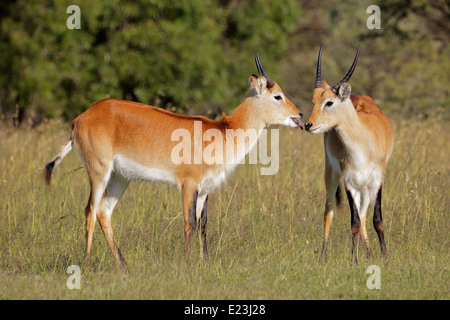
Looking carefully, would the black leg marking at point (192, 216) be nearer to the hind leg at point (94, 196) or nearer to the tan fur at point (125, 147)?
the tan fur at point (125, 147)

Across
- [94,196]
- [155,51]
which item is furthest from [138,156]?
[155,51]

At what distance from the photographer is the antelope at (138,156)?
20.1 feet

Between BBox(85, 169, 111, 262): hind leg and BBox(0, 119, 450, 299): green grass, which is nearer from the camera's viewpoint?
BBox(0, 119, 450, 299): green grass

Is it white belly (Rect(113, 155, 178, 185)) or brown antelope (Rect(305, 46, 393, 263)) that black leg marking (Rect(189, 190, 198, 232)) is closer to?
white belly (Rect(113, 155, 178, 185))

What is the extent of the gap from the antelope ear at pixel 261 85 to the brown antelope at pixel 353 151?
484mm

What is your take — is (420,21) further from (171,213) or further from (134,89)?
(171,213)

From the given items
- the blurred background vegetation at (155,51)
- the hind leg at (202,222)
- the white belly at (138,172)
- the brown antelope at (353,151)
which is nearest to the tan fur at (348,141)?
the brown antelope at (353,151)

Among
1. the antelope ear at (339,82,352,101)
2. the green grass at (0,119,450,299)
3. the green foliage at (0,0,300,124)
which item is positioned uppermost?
the green foliage at (0,0,300,124)

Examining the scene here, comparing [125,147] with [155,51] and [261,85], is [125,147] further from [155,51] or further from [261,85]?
[155,51]

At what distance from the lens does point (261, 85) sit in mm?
Answer: 6625

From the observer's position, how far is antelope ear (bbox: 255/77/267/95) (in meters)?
6.57

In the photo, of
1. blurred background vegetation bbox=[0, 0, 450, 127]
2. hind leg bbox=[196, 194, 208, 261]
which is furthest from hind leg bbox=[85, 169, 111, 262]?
blurred background vegetation bbox=[0, 0, 450, 127]

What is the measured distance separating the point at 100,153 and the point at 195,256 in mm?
1233

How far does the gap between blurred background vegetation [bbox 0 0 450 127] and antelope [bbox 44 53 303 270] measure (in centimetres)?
551
